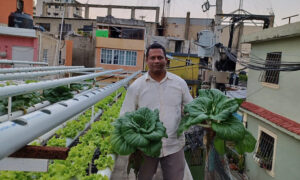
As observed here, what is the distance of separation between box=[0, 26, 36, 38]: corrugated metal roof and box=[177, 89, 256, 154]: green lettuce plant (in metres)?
10.6

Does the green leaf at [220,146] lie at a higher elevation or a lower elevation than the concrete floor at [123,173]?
higher

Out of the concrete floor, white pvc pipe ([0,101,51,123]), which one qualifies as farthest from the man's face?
white pvc pipe ([0,101,51,123])

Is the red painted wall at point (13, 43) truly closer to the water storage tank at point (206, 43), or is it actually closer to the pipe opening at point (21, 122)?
the water storage tank at point (206, 43)

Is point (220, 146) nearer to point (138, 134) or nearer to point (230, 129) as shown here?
point (230, 129)

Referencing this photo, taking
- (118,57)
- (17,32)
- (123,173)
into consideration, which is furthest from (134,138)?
(118,57)

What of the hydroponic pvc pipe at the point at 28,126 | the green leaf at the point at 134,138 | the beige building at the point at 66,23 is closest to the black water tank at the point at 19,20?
the green leaf at the point at 134,138

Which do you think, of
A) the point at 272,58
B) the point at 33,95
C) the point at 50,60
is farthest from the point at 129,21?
the point at 33,95

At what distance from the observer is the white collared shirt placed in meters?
2.36

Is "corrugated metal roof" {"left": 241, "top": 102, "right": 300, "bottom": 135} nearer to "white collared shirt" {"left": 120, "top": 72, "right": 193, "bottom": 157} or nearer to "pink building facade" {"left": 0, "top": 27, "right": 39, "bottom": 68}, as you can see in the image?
"white collared shirt" {"left": 120, "top": 72, "right": 193, "bottom": 157}

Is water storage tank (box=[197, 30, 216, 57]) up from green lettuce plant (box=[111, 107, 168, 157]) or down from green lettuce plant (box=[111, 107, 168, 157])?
up

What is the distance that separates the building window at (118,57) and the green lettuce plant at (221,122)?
19.1m

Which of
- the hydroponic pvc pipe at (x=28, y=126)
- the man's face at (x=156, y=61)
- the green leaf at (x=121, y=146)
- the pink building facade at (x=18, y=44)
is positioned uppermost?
the pink building facade at (x=18, y=44)

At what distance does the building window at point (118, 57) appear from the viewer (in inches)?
806

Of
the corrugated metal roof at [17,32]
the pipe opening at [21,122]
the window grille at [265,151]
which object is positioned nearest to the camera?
the pipe opening at [21,122]
